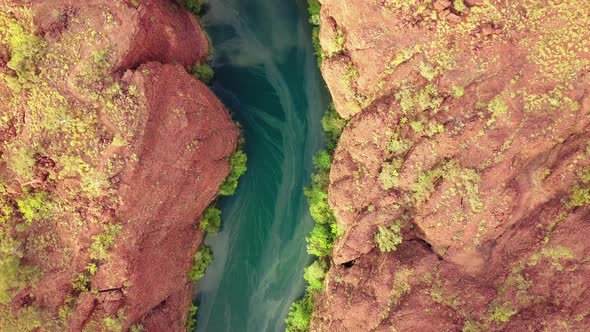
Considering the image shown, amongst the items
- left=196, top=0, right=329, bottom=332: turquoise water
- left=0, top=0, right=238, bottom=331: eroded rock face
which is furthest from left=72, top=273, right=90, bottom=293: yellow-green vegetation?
left=196, top=0, right=329, bottom=332: turquoise water

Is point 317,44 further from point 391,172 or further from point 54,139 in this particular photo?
point 54,139

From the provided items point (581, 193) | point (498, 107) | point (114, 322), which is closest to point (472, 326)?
point (581, 193)

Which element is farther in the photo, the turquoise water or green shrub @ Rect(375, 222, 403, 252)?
the turquoise water

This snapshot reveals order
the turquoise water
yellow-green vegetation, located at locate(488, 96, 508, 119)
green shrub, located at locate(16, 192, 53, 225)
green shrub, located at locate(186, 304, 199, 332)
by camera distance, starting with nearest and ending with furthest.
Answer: yellow-green vegetation, located at locate(488, 96, 508, 119), green shrub, located at locate(16, 192, 53, 225), green shrub, located at locate(186, 304, 199, 332), the turquoise water

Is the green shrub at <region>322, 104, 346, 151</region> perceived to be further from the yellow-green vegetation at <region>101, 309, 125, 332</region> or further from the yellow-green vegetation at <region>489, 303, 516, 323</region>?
the yellow-green vegetation at <region>101, 309, 125, 332</region>

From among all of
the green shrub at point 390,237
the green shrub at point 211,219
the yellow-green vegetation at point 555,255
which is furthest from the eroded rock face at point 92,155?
the yellow-green vegetation at point 555,255

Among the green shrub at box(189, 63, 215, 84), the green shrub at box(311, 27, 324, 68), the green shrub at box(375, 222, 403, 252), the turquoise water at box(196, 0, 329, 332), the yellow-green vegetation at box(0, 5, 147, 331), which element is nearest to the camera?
the yellow-green vegetation at box(0, 5, 147, 331)
